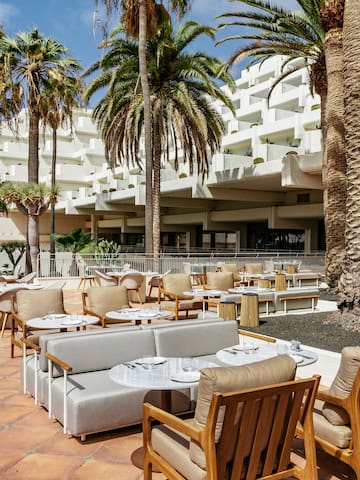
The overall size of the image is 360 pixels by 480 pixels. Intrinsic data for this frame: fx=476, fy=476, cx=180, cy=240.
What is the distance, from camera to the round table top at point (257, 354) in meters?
4.69

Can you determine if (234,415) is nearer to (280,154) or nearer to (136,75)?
(136,75)

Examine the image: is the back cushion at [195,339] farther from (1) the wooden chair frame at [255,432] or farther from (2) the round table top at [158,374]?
(1) the wooden chair frame at [255,432]

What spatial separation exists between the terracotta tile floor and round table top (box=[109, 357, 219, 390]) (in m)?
0.81

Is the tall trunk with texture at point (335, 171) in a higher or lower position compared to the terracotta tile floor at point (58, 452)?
higher

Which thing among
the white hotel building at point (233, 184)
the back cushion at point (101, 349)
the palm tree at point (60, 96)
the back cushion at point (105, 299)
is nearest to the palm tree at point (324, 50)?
the white hotel building at point (233, 184)

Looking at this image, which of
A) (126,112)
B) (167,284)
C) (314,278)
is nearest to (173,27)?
(126,112)

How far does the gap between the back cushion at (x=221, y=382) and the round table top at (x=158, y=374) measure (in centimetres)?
74

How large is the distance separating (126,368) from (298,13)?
49.7ft

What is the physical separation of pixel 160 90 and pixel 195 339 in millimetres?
17806

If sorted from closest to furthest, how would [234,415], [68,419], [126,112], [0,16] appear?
[234,415] → [68,419] → [0,16] → [126,112]

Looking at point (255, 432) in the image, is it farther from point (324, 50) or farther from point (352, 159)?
point (324, 50)

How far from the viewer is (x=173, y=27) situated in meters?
21.0

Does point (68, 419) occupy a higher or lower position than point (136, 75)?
lower

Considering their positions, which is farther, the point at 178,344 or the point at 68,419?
the point at 178,344
